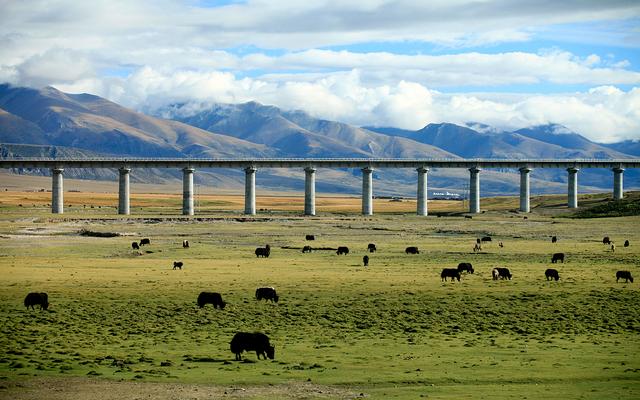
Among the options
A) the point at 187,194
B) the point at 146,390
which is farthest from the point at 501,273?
the point at 187,194

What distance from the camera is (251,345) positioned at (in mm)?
31797

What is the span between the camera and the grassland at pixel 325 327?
93.4ft

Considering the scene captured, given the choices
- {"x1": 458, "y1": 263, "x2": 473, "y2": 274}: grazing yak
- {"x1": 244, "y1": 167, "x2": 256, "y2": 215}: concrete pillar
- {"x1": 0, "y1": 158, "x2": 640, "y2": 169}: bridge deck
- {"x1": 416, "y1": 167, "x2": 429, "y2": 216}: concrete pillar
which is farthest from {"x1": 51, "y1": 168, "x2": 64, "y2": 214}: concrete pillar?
{"x1": 458, "y1": 263, "x2": 473, "y2": 274}: grazing yak

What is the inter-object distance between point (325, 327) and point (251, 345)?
742 cm

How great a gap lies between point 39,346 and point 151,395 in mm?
8776

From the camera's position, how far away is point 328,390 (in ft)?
90.6

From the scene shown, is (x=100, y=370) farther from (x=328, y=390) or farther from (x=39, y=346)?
(x=328, y=390)

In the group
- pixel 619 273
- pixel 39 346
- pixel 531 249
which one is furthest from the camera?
pixel 531 249

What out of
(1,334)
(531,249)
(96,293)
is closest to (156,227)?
(531,249)

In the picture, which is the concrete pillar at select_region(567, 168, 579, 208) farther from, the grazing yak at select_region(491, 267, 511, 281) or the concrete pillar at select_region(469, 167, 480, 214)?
the grazing yak at select_region(491, 267, 511, 281)

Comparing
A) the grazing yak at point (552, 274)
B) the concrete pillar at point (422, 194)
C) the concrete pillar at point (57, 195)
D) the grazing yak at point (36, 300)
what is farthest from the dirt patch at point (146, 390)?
the concrete pillar at point (422, 194)

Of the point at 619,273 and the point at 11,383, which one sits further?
the point at 619,273

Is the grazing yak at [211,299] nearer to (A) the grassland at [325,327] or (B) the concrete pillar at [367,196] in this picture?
(A) the grassland at [325,327]

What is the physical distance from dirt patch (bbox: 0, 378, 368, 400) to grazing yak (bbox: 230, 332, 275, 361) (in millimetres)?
3485
